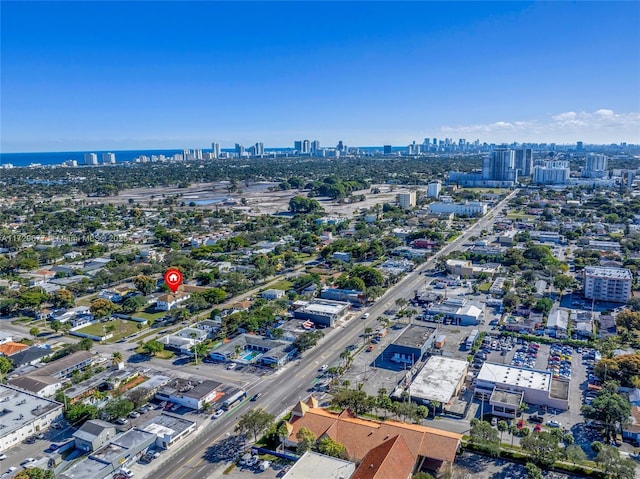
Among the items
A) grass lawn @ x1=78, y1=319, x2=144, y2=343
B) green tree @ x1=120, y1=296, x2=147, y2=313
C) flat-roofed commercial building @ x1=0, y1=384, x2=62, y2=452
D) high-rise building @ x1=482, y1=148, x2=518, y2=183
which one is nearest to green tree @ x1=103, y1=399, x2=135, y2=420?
flat-roofed commercial building @ x1=0, y1=384, x2=62, y2=452

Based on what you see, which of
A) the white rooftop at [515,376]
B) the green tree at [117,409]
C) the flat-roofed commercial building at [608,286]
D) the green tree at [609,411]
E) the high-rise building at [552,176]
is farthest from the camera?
the high-rise building at [552,176]

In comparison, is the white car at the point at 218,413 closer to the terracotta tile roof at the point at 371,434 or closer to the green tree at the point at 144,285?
the terracotta tile roof at the point at 371,434

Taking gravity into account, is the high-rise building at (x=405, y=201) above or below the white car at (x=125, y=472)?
above

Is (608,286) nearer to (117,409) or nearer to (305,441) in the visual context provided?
(305,441)

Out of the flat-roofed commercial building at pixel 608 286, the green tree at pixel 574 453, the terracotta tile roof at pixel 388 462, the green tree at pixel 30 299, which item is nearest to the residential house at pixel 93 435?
the terracotta tile roof at pixel 388 462

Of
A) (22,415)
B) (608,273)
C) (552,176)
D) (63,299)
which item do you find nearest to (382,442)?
(22,415)

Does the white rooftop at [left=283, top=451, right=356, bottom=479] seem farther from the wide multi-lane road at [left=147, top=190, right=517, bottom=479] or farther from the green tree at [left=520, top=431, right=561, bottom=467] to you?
the green tree at [left=520, top=431, right=561, bottom=467]

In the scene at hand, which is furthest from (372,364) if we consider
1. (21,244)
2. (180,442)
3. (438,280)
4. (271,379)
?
(21,244)
